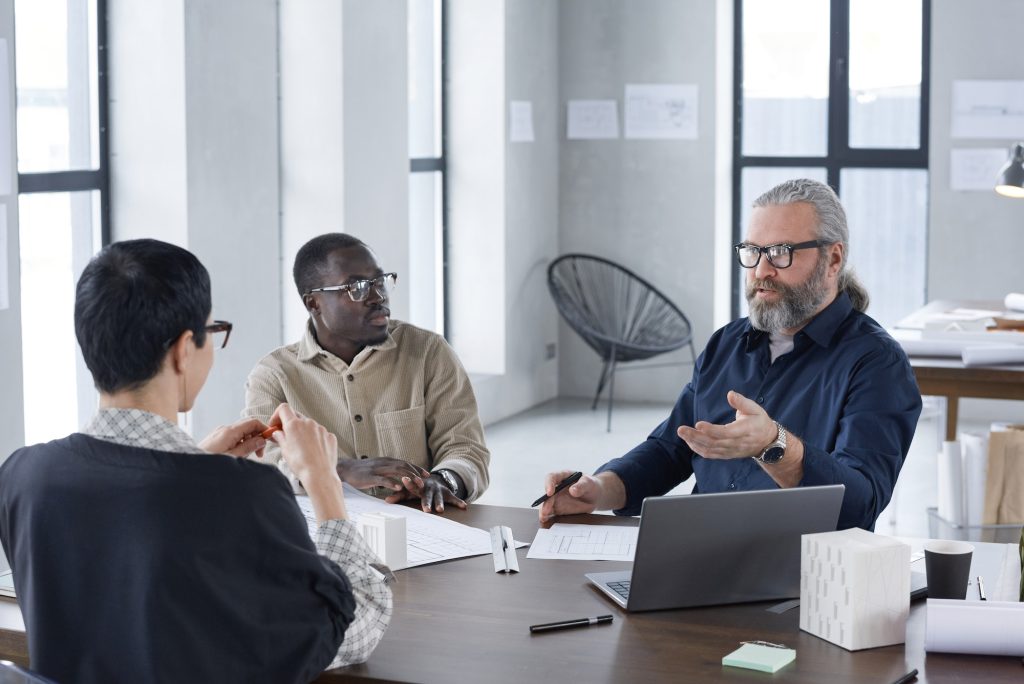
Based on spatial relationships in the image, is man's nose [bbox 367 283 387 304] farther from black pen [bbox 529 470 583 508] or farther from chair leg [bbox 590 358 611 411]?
chair leg [bbox 590 358 611 411]

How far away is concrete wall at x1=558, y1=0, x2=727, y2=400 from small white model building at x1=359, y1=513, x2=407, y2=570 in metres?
5.46

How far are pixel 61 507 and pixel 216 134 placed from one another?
3210 millimetres

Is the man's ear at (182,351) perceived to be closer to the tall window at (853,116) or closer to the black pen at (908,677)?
the black pen at (908,677)

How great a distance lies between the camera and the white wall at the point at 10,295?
3.85 metres

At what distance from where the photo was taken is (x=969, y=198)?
720 cm

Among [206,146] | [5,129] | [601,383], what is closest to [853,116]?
[601,383]

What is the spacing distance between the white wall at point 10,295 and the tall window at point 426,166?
2.93 m

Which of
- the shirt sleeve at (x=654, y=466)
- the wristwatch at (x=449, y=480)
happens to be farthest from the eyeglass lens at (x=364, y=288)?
the shirt sleeve at (x=654, y=466)

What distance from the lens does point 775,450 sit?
90.4 inches

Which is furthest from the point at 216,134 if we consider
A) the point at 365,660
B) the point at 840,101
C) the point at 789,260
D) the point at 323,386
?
the point at 840,101

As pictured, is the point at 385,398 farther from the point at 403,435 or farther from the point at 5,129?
the point at 5,129

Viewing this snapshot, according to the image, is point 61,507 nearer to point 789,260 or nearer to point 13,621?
point 13,621

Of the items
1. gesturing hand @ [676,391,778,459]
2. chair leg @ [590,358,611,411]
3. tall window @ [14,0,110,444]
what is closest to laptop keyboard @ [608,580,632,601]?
gesturing hand @ [676,391,778,459]

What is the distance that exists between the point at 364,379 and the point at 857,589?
4.99 ft
